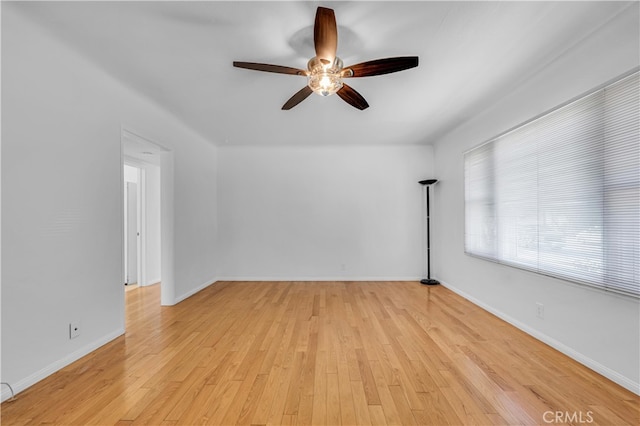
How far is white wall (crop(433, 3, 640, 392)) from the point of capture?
70.5 inches

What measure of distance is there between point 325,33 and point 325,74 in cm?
31

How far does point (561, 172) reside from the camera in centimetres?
229

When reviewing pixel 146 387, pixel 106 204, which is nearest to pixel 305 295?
pixel 146 387

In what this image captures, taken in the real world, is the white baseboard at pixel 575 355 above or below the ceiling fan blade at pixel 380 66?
below

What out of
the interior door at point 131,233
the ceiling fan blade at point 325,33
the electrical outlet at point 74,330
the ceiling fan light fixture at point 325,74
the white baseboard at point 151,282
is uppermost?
the ceiling fan blade at point 325,33

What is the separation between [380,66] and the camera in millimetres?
1863

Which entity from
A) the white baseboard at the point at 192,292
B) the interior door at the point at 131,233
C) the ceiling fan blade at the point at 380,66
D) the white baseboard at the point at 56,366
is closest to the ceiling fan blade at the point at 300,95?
the ceiling fan blade at the point at 380,66

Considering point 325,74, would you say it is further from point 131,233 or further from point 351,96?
point 131,233

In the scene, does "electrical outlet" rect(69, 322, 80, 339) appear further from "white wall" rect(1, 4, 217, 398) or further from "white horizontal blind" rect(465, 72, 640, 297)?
"white horizontal blind" rect(465, 72, 640, 297)

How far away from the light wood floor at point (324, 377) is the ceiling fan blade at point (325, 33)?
229 cm

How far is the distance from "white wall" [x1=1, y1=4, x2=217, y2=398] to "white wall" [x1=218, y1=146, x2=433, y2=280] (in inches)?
89.1

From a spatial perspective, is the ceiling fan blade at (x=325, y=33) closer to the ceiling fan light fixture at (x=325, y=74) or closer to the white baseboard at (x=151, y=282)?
the ceiling fan light fixture at (x=325, y=74)

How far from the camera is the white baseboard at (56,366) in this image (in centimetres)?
174

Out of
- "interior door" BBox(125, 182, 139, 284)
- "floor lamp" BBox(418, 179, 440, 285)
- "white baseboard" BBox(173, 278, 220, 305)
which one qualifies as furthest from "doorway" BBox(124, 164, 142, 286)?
"floor lamp" BBox(418, 179, 440, 285)
